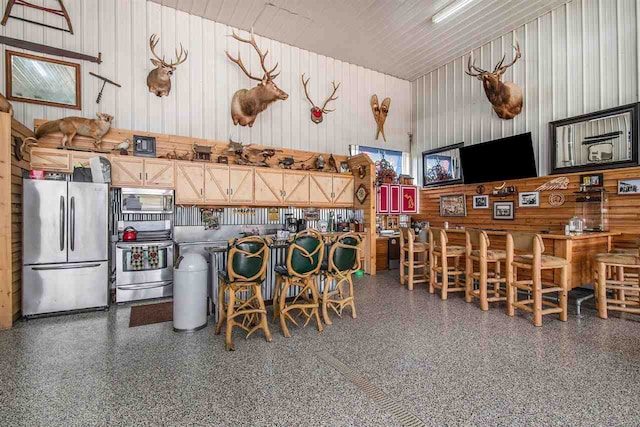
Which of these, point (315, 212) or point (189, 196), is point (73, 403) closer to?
point (189, 196)

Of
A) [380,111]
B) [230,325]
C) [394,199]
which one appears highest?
[380,111]

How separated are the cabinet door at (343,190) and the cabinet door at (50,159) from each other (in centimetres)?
481

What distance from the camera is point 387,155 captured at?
8.60 m

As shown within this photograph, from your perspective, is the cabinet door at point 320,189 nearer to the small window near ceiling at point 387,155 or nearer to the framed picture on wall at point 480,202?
the small window near ceiling at point 387,155

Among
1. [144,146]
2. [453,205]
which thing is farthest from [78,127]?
[453,205]

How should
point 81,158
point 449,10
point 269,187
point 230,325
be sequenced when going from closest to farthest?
point 230,325 → point 81,158 → point 449,10 → point 269,187

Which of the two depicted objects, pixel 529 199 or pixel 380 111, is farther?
pixel 380 111

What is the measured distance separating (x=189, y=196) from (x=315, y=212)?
9.16 ft

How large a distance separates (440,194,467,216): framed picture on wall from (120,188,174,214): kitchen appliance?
245 inches

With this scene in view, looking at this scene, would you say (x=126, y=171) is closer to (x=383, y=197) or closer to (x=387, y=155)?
(x=383, y=197)

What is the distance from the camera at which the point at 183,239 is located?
572 cm

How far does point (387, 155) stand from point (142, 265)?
6.44 meters

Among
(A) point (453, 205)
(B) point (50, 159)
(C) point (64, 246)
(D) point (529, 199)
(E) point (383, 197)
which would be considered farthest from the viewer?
(E) point (383, 197)

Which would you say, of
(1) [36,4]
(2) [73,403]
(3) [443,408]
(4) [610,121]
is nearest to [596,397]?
(3) [443,408]
